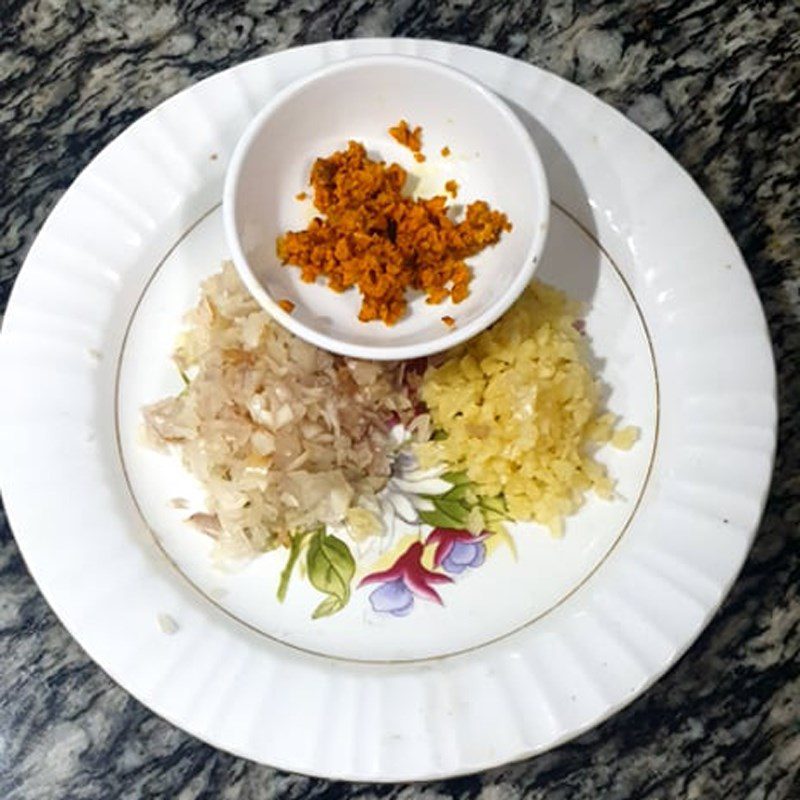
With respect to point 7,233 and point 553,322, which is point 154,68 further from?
point 553,322

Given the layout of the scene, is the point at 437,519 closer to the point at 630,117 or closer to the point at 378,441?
the point at 378,441

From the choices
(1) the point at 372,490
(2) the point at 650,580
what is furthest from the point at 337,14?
(2) the point at 650,580

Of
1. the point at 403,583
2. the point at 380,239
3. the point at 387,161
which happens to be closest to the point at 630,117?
the point at 387,161

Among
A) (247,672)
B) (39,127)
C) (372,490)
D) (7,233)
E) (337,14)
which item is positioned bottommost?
(247,672)

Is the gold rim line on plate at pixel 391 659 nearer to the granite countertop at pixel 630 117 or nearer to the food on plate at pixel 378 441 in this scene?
the food on plate at pixel 378 441

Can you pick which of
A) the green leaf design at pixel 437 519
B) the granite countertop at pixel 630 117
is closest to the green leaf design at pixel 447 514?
the green leaf design at pixel 437 519

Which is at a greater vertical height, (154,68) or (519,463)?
(154,68)

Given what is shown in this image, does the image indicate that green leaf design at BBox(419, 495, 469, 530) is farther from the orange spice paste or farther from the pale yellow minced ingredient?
the orange spice paste

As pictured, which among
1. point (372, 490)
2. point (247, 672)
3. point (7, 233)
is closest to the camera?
point (247, 672)
